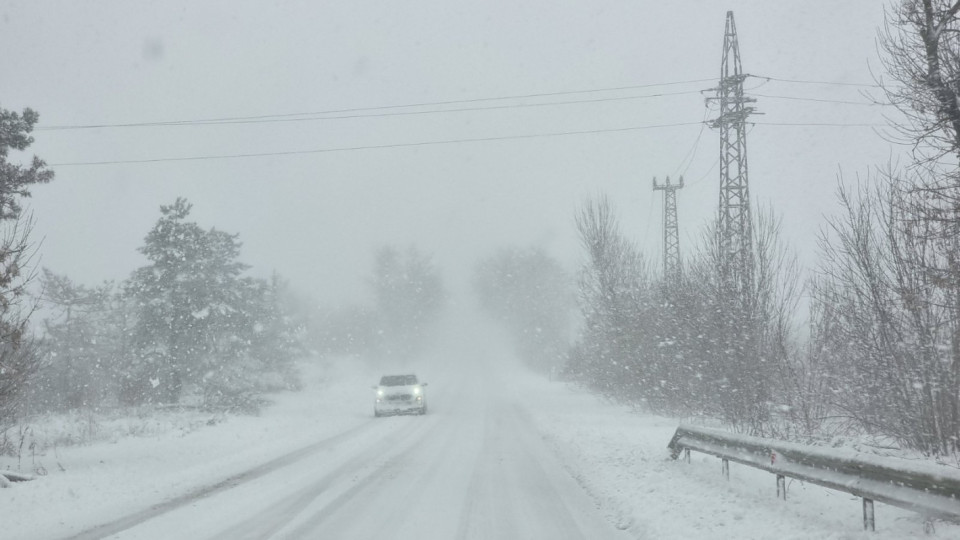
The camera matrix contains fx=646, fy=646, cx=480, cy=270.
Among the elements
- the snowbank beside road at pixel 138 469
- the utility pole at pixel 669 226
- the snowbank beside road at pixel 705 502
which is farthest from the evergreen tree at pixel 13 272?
the utility pole at pixel 669 226

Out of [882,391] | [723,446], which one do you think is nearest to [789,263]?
[882,391]

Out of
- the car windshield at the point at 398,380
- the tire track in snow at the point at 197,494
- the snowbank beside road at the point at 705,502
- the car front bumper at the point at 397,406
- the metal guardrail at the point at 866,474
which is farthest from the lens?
the car windshield at the point at 398,380

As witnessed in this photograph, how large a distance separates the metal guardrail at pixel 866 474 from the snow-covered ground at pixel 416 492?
373 mm

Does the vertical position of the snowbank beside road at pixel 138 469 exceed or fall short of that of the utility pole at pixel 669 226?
it falls short

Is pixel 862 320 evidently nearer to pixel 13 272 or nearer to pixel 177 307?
pixel 13 272

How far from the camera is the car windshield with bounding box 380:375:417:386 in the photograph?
2605cm

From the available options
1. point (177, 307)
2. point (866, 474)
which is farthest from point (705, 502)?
point (177, 307)

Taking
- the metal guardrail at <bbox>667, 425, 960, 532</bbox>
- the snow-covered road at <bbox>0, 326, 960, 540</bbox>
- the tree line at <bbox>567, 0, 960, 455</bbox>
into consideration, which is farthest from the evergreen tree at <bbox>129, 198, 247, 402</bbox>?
the metal guardrail at <bbox>667, 425, 960, 532</bbox>

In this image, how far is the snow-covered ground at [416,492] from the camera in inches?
282

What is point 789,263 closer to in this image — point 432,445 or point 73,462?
point 432,445

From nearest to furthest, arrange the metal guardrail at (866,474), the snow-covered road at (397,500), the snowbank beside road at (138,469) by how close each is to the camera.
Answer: the metal guardrail at (866,474), the snow-covered road at (397,500), the snowbank beside road at (138,469)

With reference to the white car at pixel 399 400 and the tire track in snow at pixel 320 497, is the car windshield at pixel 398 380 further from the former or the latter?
the tire track in snow at pixel 320 497

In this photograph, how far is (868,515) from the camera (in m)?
6.29

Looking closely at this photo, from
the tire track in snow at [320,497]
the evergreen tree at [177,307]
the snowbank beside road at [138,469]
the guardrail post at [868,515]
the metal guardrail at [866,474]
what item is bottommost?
the snowbank beside road at [138,469]
